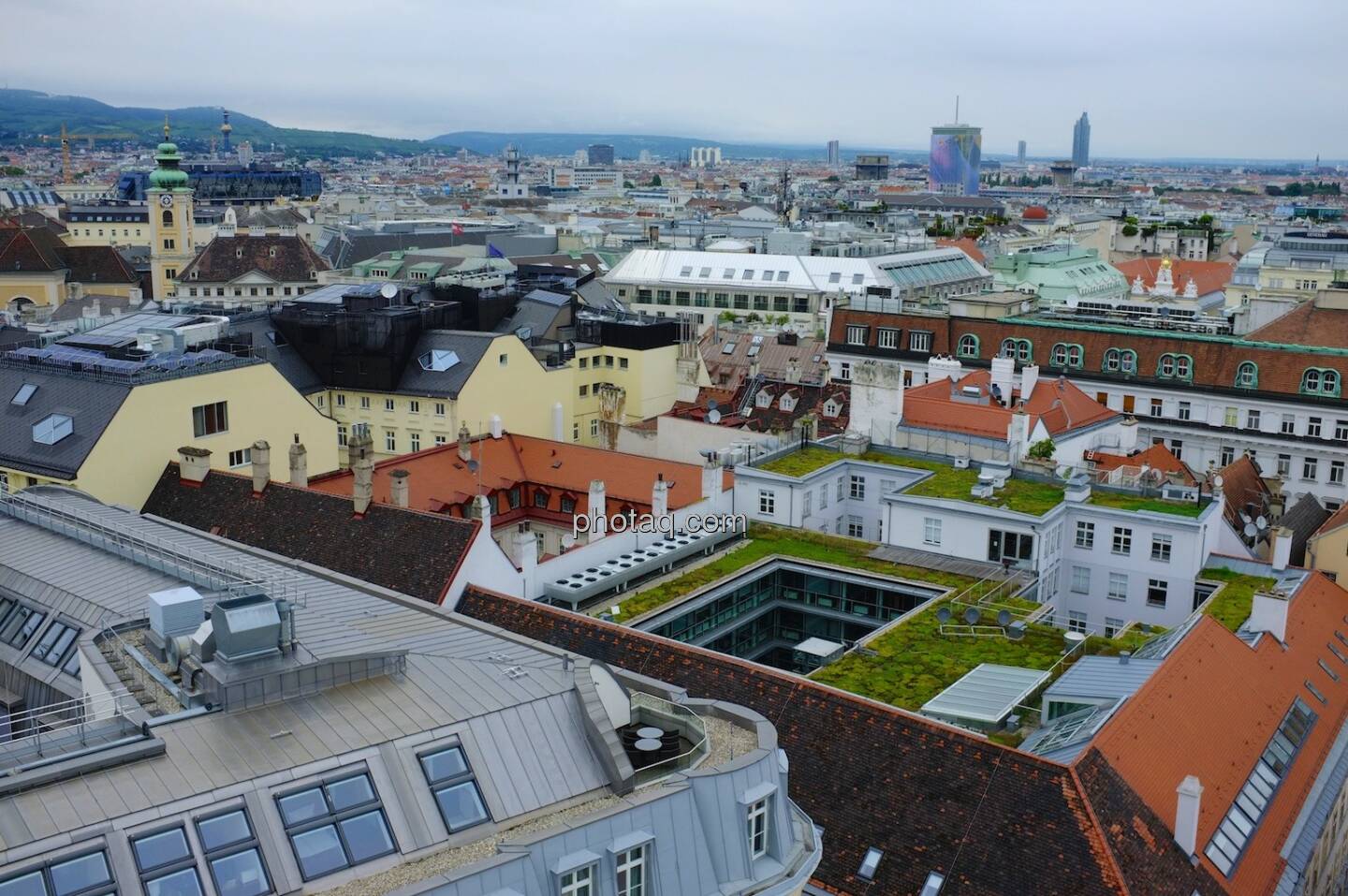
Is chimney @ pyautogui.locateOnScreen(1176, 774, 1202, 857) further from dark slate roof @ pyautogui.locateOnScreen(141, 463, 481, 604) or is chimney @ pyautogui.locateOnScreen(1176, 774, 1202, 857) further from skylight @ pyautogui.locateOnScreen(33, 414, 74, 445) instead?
skylight @ pyautogui.locateOnScreen(33, 414, 74, 445)

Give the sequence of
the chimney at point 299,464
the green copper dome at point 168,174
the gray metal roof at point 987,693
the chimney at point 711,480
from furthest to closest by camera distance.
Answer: the green copper dome at point 168,174 → the chimney at point 711,480 → the chimney at point 299,464 → the gray metal roof at point 987,693

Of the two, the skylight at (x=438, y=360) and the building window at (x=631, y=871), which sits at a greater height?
the skylight at (x=438, y=360)

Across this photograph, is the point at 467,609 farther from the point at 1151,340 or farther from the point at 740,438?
the point at 1151,340

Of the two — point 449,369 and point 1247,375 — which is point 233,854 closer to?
point 449,369

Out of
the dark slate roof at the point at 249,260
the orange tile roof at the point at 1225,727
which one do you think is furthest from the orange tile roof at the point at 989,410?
the dark slate roof at the point at 249,260

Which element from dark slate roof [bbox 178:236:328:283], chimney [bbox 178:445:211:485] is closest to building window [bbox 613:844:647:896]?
chimney [bbox 178:445:211:485]

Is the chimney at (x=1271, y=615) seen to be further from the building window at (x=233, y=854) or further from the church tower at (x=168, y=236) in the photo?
the church tower at (x=168, y=236)
